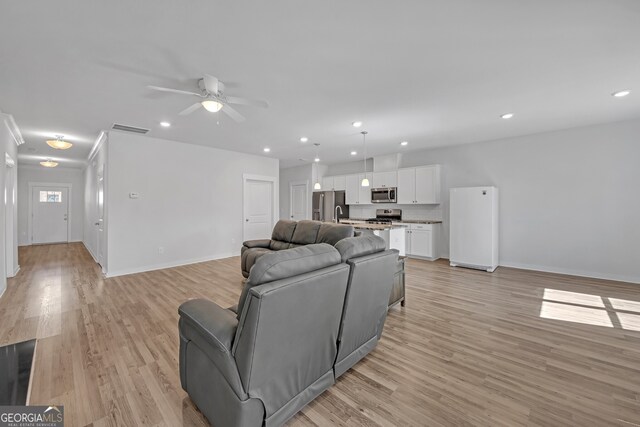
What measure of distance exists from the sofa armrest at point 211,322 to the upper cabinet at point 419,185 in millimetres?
5516

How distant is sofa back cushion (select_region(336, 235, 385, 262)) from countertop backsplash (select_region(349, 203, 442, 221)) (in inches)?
179

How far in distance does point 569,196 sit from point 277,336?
578 cm

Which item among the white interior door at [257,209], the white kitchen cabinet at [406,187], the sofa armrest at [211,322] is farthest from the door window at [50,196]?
the white kitchen cabinet at [406,187]

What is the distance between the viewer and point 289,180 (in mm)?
8953

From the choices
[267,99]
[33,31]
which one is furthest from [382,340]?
[33,31]

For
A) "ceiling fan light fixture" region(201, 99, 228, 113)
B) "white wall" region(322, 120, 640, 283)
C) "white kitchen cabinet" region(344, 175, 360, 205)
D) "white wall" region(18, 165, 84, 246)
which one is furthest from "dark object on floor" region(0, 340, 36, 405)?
"white wall" region(18, 165, 84, 246)

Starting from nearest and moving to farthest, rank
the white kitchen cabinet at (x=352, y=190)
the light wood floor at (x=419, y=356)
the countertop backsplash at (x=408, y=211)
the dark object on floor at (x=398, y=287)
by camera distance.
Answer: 1. the light wood floor at (x=419, y=356)
2. the dark object on floor at (x=398, y=287)
3. the countertop backsplash at (x=408, y=211)
4. the white kitchen cabinet at (x=352, y=190)

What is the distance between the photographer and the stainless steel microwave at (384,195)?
258 inches

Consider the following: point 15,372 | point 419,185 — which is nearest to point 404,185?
point 419,185

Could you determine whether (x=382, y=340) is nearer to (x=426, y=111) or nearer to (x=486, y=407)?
(x=486, y=407)

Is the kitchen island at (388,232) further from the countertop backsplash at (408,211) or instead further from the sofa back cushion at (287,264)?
the sofa back cushion at (287,264)

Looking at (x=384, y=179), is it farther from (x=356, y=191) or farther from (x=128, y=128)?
(x=128, y=128)

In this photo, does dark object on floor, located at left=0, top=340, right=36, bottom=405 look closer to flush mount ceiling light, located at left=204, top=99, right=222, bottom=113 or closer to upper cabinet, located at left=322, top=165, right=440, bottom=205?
flush mount ceiling light, located at left=204, top=99, right=222, bottom=113

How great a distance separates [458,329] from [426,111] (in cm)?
285
